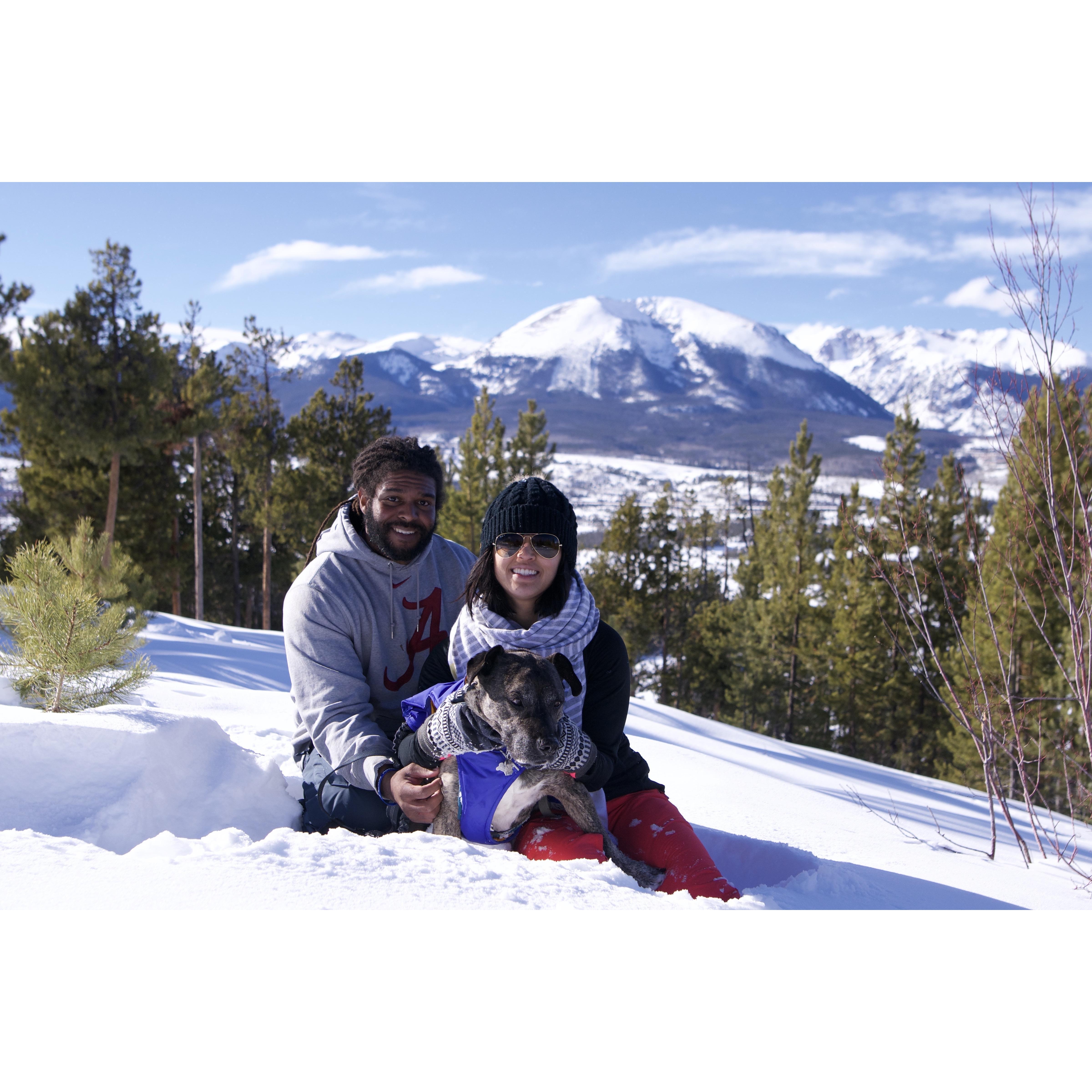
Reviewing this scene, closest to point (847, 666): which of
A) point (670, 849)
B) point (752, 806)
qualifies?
point (752, 806)

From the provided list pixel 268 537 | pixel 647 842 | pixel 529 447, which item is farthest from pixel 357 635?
pixel 529 447

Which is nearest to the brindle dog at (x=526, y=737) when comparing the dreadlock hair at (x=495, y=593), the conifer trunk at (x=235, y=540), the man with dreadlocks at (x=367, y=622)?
the dreadlock hair at (x=495, y=593)

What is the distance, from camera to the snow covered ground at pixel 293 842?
1921mm

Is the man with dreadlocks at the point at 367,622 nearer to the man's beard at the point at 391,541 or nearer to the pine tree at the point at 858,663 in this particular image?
the man's beard at the point at 391,541

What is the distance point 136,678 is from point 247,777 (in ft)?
5.22

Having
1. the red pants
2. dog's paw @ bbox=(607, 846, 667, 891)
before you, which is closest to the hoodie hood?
the red pants

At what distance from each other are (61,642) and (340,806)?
7.81ft

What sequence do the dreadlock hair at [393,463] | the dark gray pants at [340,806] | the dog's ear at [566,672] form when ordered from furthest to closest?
the dreadlock hair at [393,463]
the dark gray pants at [340,806]
the dog's ear at [566,672]

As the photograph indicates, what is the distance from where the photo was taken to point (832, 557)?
81.7 ft

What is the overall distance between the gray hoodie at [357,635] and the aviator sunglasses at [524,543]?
72cm

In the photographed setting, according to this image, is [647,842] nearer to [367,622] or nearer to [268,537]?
[367,622]

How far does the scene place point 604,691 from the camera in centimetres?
264

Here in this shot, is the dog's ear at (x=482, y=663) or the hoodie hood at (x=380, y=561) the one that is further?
the hoodie hood at (x=380, y=561)

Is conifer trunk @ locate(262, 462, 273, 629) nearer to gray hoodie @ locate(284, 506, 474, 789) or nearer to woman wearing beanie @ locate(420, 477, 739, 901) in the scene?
gray hoodie @ locate(284, 506, 474, 789)
